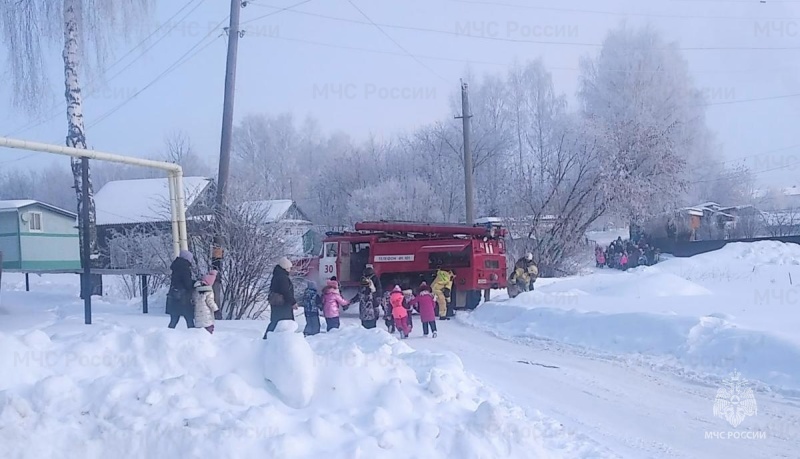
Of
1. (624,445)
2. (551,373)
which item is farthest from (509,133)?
(624,445)

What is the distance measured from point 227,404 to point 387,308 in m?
10.7

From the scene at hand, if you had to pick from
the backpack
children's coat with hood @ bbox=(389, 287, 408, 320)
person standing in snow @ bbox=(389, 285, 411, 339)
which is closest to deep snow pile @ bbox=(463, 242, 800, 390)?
person standing in snow @ bbox=(389, 285, 411, 339)

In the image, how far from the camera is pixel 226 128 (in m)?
16.9

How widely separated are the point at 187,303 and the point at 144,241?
28.4ft

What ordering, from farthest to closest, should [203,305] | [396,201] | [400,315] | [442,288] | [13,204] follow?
[396,201]
[13,204]
[442,288]
[400,315]
[203,305]

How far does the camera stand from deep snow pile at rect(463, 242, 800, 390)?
10.5 meters

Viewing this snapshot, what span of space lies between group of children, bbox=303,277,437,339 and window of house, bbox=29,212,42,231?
29.5 m

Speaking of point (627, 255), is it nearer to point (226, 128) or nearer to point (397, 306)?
point (397, 306)

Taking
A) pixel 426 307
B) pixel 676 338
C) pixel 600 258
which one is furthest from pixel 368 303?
pixel 600 258

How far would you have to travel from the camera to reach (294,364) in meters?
6.57

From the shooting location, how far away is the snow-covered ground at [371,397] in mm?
5664

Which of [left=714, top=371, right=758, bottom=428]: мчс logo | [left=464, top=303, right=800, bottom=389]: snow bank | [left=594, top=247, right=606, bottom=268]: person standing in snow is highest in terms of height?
[left=464, top=303, right=800, bottom=389]: snow bank

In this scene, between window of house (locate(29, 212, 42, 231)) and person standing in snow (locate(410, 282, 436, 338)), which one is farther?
window of house (locate(29, 212, 42, 231))

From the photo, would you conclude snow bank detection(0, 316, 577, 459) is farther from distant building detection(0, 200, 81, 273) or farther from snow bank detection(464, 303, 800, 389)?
distant building detection(0, 200, 81, 273)
